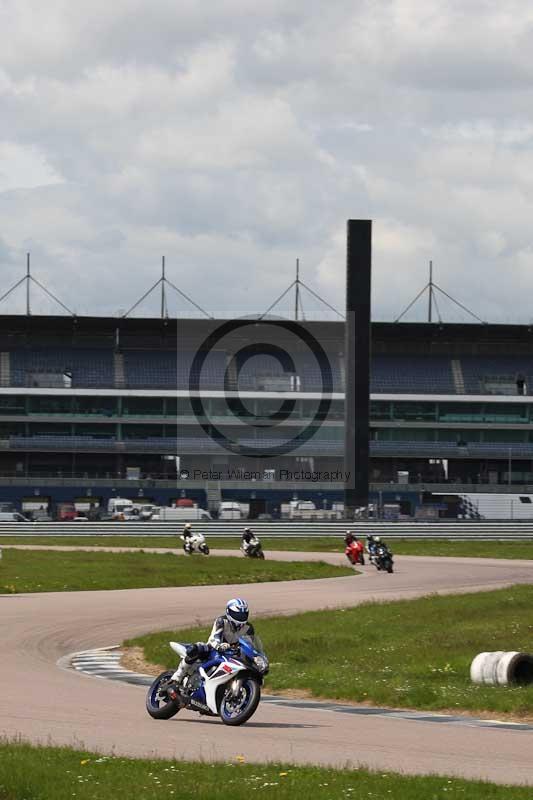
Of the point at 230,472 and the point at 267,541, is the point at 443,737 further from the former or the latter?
the point at 230,472

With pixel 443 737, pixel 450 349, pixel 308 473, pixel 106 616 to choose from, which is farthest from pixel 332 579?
pixel 450 349

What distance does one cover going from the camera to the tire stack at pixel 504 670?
62.2 ft

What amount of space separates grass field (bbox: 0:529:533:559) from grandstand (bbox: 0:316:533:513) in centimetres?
2693

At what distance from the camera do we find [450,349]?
110 metres

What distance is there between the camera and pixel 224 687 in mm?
15328

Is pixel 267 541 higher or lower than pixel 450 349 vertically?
lower

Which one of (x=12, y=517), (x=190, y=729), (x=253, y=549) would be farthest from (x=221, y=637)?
(x=12, y=517)

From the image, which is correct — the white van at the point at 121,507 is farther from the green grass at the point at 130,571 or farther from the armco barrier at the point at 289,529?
the green grass at the point at 130,571

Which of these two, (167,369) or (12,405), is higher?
(167,369)

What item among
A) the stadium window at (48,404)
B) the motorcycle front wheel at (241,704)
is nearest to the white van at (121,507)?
the stadium window at (48,404)

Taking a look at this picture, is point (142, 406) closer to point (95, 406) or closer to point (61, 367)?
point (95, 406)

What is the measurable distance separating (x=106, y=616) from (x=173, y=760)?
64.0ft

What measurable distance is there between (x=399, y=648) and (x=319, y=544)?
Result: 1800 inches

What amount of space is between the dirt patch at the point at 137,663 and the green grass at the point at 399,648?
6.3 inches
